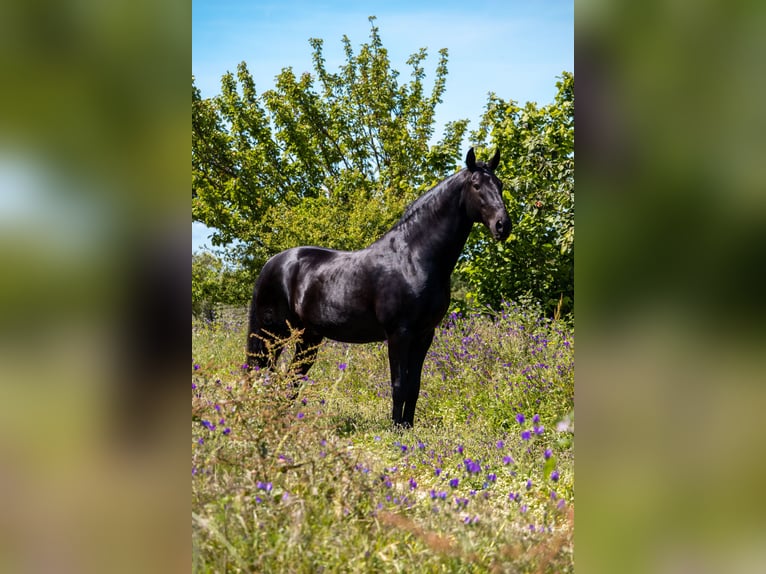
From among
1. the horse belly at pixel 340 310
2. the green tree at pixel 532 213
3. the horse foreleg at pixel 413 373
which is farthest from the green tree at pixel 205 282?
the horse foreleg at pixel 413 373

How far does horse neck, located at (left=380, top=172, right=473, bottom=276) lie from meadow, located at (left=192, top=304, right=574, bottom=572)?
1.21 m

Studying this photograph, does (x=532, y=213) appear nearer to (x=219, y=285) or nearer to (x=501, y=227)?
(x=501, y=227)

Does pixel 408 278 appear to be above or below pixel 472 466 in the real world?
above

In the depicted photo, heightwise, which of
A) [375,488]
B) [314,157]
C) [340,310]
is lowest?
[375,488]

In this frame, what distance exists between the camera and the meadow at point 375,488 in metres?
1.97

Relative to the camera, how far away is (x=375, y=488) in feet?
8.53

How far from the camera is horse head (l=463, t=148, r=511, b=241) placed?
4.29 meters

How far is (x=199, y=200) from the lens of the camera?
15781mm

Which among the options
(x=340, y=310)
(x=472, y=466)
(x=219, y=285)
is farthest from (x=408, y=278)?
(x=219, y=285)

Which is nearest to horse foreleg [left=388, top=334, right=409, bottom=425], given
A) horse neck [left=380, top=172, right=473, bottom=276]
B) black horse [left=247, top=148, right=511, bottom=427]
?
black horse [left=247, top=148, right=511, bottom=427]

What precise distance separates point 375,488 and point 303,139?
14.6m
